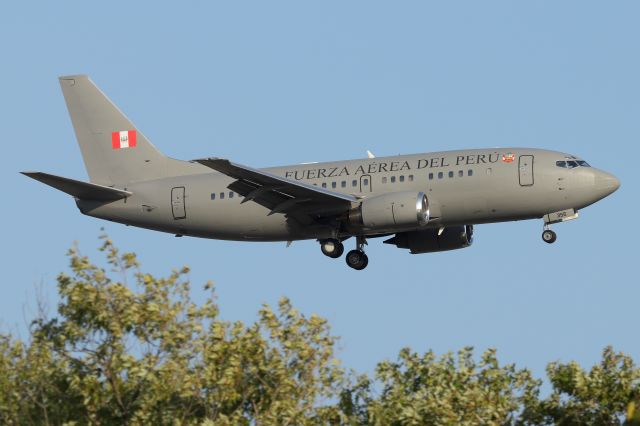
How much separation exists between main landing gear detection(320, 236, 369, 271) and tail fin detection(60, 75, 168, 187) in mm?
8363

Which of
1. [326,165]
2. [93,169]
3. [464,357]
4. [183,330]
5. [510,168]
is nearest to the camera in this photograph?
[183,330]

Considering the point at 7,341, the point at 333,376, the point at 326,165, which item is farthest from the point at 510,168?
the point at 7,341

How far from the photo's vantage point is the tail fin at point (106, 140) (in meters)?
60.2

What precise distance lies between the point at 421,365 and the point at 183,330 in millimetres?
7638

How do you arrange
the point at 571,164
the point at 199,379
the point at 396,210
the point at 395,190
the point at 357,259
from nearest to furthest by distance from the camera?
the point at 199,379 < the point at 396,210 < the point at 571,164 < the point at 395,190 < the point at 357,259

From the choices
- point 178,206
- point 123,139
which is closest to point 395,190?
point 178,206

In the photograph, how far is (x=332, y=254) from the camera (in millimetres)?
57000

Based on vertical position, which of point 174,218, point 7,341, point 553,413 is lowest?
point 553,413

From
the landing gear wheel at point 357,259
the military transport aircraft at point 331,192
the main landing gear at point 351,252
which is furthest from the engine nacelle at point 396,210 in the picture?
the landing gear wheel at point 357,259

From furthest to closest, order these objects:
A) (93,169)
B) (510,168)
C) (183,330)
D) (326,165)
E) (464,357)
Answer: (93,169)
(326,165)
(510,168)
(464,357)
(183,330)

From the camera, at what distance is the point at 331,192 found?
53.8 metres

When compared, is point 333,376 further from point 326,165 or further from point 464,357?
point 326,165

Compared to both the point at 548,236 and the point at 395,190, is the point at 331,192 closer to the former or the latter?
the point at 395,190

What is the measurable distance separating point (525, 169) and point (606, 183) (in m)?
3.33
